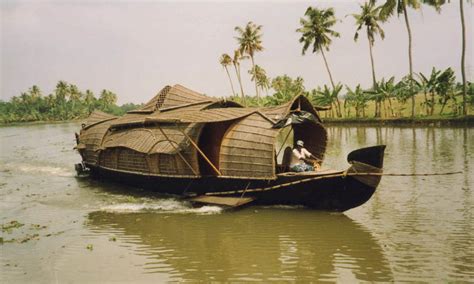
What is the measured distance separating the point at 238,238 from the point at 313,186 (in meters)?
2.11

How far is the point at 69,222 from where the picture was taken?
9.68 metres

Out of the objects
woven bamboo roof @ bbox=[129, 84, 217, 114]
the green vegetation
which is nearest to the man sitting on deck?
woven bamboo roof @ bbox=[129, 84, 217, 114]

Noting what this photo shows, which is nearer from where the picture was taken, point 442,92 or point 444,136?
point 444,136

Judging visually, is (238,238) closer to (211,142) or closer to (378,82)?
(211,142)

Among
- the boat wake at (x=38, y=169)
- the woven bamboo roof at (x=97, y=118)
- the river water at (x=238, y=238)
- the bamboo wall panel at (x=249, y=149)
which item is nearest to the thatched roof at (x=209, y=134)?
the bamboo wall panel at (x=249, y=149)

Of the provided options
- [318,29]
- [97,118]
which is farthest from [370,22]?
[97,118]

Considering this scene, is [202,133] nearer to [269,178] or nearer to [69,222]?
[269,178]

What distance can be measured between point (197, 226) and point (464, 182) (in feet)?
25.1

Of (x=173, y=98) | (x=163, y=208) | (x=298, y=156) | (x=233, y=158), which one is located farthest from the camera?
(x=173, y=98)

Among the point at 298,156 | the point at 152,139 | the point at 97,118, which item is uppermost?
the point at 97,118

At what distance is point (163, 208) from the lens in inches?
413

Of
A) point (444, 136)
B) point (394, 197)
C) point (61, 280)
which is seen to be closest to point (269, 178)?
point (394, 197)

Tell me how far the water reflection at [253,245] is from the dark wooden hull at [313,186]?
279 mm

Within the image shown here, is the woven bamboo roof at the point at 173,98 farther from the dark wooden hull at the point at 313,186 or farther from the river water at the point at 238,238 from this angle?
the dark wooden hull at the point at 313,186
